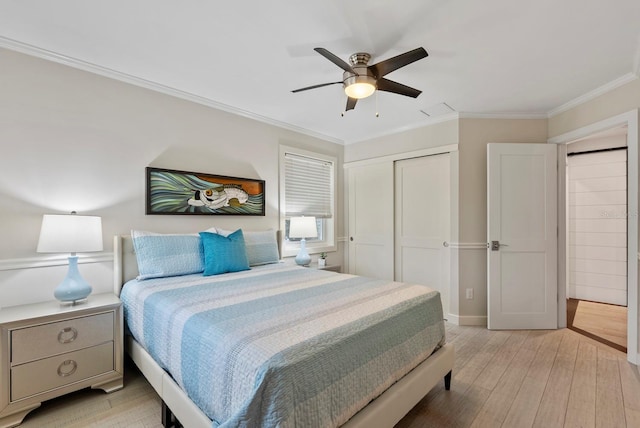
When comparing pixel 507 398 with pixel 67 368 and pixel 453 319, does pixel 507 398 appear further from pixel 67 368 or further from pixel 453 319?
pixel 67 368

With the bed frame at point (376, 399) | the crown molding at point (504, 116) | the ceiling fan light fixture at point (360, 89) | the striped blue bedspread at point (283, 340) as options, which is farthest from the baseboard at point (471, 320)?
the ceiling fan light fixture at point (360, 89)

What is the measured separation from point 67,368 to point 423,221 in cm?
375

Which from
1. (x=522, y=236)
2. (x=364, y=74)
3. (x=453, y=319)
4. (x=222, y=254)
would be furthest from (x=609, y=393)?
(x=222, y=254)

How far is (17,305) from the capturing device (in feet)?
6.88

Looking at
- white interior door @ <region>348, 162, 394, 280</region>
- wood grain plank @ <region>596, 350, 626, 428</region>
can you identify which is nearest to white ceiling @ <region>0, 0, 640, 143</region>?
white interior door @ <region>348, 162, 394, 280</region>

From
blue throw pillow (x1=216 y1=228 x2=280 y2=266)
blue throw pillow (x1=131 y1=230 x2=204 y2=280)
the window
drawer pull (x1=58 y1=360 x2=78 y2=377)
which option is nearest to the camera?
drawer pull (x1=58 y1=360 x2=78 y2=377)

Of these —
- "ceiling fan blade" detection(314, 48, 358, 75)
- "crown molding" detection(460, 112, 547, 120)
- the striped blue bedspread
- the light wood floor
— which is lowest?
the light wood floor

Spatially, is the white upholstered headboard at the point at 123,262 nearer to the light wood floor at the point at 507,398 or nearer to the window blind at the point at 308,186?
the light wood floor at the point at 507,398

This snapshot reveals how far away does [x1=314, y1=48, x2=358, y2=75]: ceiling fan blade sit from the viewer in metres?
1.76

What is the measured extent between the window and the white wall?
0.95m

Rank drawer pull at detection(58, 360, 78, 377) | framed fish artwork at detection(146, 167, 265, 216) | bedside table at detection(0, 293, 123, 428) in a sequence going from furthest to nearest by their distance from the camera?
framed fish artwork at detection(146, 167, 265, 216) < drawer pull at detection(58, 360, 78, 377) < bedside table at detection(0, 293, 123, 428)

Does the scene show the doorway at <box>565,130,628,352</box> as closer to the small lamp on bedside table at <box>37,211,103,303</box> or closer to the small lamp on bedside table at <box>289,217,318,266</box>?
the small lamp on bedside table at <box>289,217,318,266</box>

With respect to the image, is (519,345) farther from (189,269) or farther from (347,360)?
(189,269)

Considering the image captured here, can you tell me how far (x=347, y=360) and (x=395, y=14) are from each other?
6.51ft
